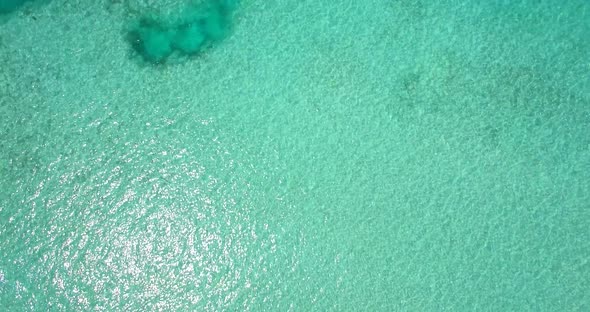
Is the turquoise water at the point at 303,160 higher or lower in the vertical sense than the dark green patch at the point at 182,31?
lower

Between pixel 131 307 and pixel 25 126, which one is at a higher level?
pixel 25 126

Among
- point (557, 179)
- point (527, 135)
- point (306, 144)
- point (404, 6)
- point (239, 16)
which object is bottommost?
point (557, 179)

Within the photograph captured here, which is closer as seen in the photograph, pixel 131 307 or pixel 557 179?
pixel 131 307

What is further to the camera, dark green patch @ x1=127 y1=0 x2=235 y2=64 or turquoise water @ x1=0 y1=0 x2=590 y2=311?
dark green patch @ x1=127 y1=0 x2=235 y2=64

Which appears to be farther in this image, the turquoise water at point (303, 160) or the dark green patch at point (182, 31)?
the dark green patch at point (182, 31)

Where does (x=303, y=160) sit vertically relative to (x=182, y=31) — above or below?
below

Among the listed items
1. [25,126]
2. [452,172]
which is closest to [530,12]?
[452,172]

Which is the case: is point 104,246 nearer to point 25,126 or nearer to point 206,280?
Answer: point 206,280
